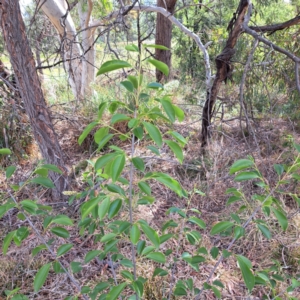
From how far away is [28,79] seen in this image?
Answer: 180 cm

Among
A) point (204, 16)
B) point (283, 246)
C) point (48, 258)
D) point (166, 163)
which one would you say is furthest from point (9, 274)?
point (204, 16)

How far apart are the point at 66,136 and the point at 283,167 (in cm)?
260

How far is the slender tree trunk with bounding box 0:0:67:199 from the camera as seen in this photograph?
64.0 inches

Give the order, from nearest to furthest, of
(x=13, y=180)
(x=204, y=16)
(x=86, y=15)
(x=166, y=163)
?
(x=13, y=180), (x=166, y=163), (x=86, y=15), (x=204, y=16)

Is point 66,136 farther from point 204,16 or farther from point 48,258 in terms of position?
point 204,16

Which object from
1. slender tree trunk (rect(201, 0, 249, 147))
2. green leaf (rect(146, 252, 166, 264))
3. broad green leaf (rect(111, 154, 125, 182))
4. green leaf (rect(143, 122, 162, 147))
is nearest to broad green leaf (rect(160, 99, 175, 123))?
green leaf (rect(143, 122, 162, 147))

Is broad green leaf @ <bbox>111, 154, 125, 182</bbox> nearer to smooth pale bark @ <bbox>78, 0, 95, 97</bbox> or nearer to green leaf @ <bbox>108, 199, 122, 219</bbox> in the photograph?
green leaf @ <bbox>108, 199, 122, 219</bbox>

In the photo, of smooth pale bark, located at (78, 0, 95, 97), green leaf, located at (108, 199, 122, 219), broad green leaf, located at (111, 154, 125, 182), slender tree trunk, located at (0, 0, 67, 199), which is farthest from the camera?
smooth pale bark, located at (78, 0, 95, 97)

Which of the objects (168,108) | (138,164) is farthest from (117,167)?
(168,108)

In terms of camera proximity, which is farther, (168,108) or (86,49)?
(86,49)

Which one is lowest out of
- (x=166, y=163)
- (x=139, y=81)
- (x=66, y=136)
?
(x=166, y=163)

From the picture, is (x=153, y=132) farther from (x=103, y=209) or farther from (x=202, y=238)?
(x=202, y=238)

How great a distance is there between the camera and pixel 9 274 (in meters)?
1.58

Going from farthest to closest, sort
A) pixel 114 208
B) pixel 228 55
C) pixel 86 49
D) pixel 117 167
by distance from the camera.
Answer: pixel 86 49 < pixel 228 55 < pixel 114 208 < pixel 117 167
